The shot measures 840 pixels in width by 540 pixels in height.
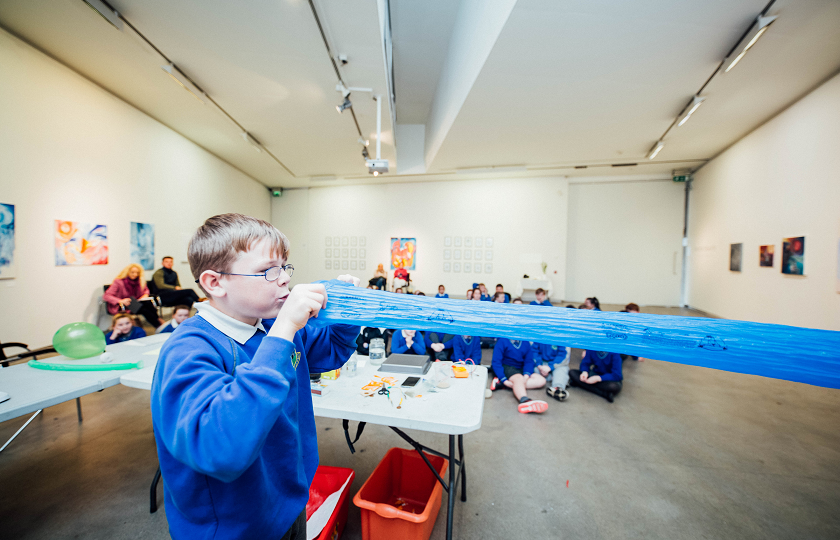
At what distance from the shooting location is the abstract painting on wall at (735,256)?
6.92 meters

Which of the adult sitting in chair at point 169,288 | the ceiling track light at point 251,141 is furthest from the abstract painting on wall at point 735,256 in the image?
the adult sitting in chair at point 169,288

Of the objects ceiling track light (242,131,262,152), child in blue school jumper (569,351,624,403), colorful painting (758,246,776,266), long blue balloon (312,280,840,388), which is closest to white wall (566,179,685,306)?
colorful painting (758,246,776,266)

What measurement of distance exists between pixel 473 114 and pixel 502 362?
4.42 m

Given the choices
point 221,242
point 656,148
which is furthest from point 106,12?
point 656,148

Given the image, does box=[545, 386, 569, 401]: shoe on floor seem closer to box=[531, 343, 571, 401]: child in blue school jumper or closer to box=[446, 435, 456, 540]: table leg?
box=[531, 343, 571, 401]: child in blue school jumper

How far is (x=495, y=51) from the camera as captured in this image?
165 inches

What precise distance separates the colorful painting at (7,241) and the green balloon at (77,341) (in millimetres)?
3483

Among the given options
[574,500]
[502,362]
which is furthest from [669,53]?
[574,500]

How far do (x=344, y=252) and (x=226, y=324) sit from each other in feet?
35.3

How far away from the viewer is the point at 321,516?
5.66 ft

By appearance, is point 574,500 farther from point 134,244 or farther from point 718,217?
point 718,217

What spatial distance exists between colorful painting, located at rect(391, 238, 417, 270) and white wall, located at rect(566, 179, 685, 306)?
5114 mm

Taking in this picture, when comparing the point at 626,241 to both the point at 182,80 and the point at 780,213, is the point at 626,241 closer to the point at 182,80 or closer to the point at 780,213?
the point at 780,213

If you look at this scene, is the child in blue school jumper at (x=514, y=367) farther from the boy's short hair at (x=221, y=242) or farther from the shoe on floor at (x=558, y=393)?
the boy's short hair at (x=221, y=242)
